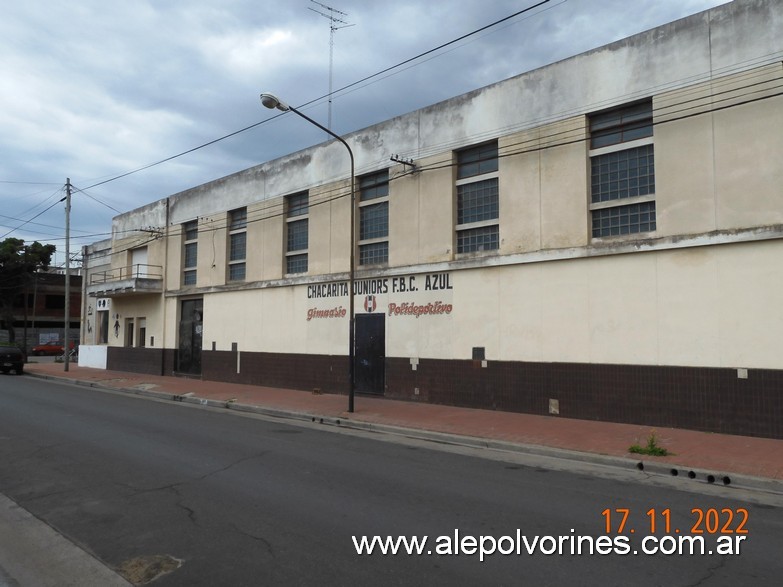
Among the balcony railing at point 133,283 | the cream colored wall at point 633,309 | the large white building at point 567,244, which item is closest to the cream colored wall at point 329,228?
the large white building at point 567,244

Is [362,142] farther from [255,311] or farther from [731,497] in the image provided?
[731,497]

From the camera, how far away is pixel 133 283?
27.6m

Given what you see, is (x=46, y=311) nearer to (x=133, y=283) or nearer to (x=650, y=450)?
(x=133, y=283)

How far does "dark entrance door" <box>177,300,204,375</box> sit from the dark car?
959cm

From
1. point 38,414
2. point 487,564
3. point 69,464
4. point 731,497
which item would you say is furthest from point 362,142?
point 487,564

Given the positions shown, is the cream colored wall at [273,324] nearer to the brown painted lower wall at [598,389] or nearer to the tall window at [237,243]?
the brown painted lower wall at [598,389]

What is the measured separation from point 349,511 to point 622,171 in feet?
34.4

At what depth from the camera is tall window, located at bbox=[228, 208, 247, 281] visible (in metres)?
24.2

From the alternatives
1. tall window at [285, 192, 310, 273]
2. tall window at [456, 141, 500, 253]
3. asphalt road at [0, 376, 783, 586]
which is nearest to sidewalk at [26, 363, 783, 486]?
asphalt road at [0, 376, 783, 586]

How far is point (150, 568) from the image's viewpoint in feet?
16.0

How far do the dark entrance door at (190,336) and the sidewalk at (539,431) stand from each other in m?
5.62

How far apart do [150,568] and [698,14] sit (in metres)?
13.7

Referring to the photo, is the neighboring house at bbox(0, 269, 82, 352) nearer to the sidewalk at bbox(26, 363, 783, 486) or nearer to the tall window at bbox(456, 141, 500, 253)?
the sidewalk at bbox(26, 363, 783, 486)

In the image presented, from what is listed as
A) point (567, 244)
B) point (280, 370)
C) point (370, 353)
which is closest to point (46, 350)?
point (280, 370)
